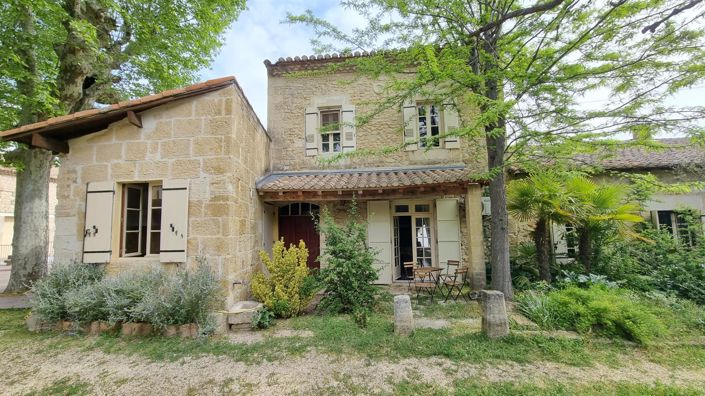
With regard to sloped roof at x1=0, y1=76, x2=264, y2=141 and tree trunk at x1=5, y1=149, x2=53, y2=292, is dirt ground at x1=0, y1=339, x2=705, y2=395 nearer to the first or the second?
sloped roof at x1=0, y1=76, x2=264, y2=141

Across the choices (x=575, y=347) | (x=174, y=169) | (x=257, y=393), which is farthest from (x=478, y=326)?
(x=174, y=169)

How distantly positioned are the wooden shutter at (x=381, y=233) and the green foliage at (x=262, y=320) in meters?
3.31

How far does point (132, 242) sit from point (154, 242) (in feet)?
1.56

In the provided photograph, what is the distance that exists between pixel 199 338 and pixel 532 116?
21.6 feet

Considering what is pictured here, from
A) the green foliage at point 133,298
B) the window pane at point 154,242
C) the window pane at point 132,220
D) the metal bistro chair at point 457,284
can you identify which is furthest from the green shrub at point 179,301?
the metal bistro chair at point 457,284

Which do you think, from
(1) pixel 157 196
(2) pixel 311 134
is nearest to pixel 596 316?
(2) pixel 311 134

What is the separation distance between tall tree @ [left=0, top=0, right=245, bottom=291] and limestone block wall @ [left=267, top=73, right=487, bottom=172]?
283 centimetres

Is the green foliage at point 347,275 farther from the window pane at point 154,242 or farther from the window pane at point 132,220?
the window pane at point 132,220

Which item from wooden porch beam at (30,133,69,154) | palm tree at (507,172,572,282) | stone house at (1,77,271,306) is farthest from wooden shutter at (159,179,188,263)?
palm tree at (507,172,572,282)

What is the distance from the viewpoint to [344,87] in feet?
27.6

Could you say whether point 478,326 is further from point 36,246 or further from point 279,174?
point 36,246

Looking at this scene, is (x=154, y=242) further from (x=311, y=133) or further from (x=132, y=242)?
(x=311, y=133)

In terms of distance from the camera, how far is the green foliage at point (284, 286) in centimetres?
489

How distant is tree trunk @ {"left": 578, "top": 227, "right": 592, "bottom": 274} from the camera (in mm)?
6219
